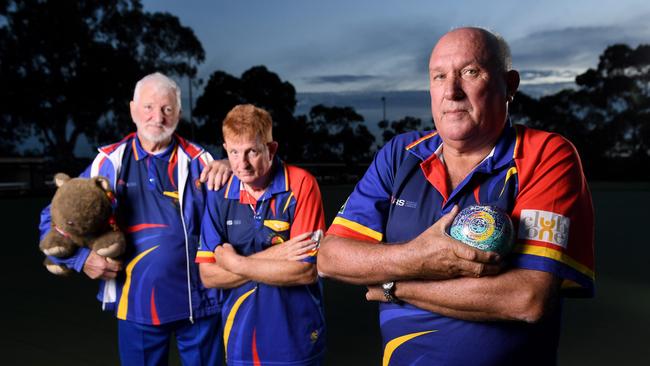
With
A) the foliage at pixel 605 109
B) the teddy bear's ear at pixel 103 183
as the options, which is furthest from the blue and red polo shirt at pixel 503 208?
the foliage at pixel 605 109

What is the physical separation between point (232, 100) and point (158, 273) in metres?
44.2

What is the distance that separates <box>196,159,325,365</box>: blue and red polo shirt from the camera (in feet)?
10.2

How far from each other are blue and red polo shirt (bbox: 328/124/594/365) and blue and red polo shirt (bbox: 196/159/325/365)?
686mm

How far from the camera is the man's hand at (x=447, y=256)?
2021mm

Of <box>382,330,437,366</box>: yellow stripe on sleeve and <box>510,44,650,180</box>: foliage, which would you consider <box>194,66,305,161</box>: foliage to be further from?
<box>382,330,437,366</box>: yellow stripe on sleeve

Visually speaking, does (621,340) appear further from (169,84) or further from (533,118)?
(533,118)

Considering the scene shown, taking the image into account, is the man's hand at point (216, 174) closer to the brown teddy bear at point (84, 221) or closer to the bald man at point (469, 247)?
the brown teddy bear at point (84, 221)

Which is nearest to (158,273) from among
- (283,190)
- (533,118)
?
(283,190)

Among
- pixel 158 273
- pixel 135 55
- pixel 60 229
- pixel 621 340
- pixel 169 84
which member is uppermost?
pixel 135 55

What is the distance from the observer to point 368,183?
2553 millimetres

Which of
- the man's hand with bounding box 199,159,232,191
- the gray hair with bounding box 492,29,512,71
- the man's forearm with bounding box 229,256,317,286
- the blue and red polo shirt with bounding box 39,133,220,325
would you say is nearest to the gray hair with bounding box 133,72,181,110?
the blue and red polo shirt with bounding box 39,133,220,325

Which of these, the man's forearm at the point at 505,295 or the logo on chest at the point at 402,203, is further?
the logo on chest at the point at 402,203

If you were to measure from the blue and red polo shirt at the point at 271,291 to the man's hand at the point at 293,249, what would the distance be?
2.9 inches

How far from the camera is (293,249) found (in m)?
3.02
